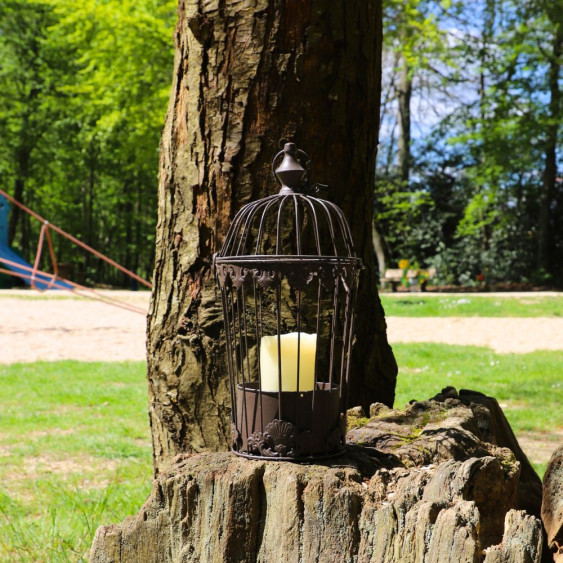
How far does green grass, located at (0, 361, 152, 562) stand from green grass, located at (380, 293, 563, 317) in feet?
21.4

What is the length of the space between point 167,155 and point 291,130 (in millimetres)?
509

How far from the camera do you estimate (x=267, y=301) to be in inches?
99.5

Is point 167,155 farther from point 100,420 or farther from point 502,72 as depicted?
point 502,72

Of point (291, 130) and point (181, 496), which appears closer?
point (181, 496)

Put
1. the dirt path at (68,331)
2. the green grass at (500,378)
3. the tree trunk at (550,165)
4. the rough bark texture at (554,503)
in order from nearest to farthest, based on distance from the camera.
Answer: the rough bark texture at (554,503)
the green grass at (500,378)
the dirt path at (68,331)
the tree trunk at (550,165)

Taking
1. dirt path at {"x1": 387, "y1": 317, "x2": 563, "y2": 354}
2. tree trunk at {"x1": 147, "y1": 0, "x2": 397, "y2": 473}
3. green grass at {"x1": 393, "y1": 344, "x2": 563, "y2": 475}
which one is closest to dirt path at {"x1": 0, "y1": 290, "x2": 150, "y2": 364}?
green grass at {"x1": 393, "y1": 344, "x2": 563, "y2": 475}

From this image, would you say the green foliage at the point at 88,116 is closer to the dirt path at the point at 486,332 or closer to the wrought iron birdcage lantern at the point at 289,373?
the dirt path at the point at 486,332

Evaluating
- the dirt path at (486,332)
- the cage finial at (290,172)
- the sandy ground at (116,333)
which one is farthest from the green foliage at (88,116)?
the cage finial at (290,172)

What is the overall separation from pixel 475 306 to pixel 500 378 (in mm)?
6146

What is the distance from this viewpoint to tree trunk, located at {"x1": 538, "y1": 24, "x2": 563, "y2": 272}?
19531mm

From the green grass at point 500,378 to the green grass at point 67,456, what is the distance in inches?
84.2

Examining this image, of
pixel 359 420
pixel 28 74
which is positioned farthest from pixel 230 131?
pixel 28 74

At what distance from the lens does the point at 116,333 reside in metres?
11.4

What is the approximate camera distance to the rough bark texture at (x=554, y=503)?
2176 mm
